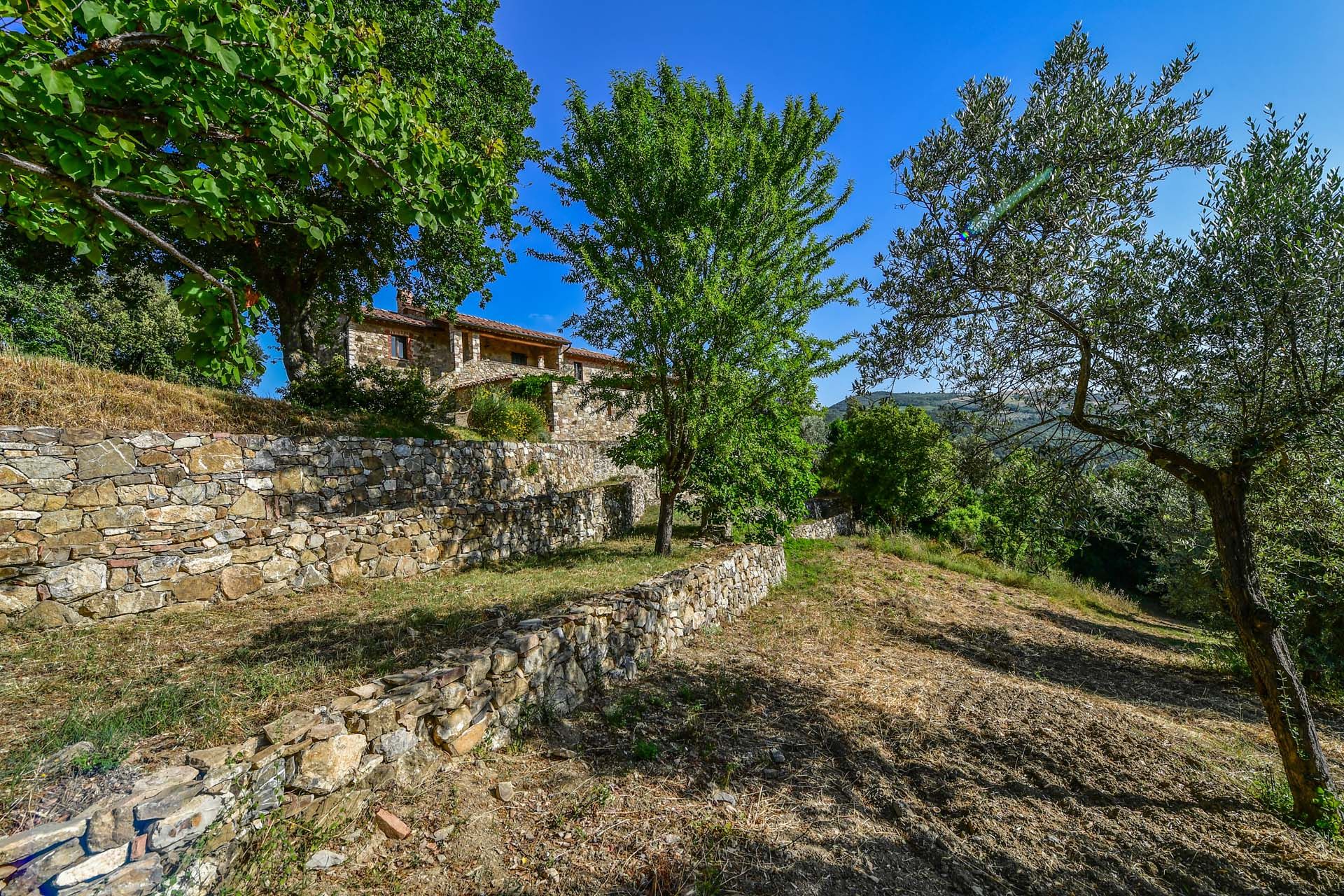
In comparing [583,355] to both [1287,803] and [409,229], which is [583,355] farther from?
[1287,803]

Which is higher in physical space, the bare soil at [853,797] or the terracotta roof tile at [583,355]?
the terracotta roof tile at [583,355]

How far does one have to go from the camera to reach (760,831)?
11.4 ft

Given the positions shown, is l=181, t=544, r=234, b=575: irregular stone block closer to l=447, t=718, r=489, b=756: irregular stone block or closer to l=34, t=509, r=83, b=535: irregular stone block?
l=34, t=509, r=83, b=535: irregular stone block

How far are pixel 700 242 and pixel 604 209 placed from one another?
221 cm

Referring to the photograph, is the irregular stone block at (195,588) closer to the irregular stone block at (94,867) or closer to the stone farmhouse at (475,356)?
the irregular stone block at (94,867)

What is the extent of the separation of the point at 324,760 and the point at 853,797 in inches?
156

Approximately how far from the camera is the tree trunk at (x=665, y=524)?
10877 millimetres

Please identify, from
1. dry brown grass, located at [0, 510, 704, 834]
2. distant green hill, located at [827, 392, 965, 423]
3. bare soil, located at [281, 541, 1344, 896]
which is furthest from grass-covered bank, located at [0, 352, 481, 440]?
distant green hill, located at [827, 392, 965, 423]

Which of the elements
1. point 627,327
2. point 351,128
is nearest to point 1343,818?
point 351,128

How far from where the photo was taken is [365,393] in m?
12.8

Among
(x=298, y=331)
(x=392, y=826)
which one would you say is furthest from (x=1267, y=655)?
(x=298, y=331)

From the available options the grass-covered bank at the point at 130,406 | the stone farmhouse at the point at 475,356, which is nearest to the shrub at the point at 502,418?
the stone farmhouse at the point at 475,356

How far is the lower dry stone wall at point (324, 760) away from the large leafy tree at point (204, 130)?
3.04 metres

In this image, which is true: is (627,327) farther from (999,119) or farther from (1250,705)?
(1250,705)
